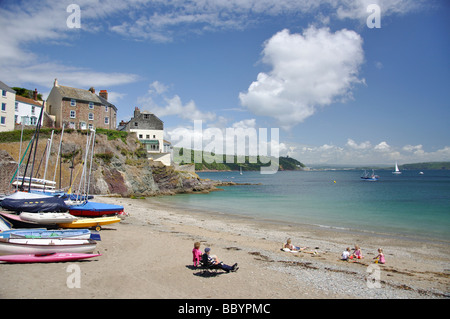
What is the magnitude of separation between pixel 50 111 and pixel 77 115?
5.36 metres

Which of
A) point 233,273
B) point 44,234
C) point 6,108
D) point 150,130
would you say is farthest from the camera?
point 150,130

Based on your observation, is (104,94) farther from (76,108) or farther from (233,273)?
(233,273)

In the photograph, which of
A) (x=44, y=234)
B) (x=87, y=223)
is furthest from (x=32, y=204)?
(x=44, y=234)

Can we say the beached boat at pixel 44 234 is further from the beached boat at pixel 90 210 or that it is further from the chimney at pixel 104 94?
the chimney at pixel 104 94

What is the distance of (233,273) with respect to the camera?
35.4ft

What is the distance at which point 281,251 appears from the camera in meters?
15.8

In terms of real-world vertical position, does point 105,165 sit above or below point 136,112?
below

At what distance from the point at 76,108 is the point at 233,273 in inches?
1940

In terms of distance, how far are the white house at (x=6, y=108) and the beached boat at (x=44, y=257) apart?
3902cm

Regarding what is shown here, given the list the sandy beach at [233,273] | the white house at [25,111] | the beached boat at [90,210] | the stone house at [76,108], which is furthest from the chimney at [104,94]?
the sandy beach at [233,273]

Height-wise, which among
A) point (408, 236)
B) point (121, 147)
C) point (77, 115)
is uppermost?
point (77, 115)

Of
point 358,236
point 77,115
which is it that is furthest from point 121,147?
point 358,236

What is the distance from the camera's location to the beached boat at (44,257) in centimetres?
1032

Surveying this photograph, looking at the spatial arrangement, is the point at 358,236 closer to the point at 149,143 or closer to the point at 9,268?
the point at 9,268
